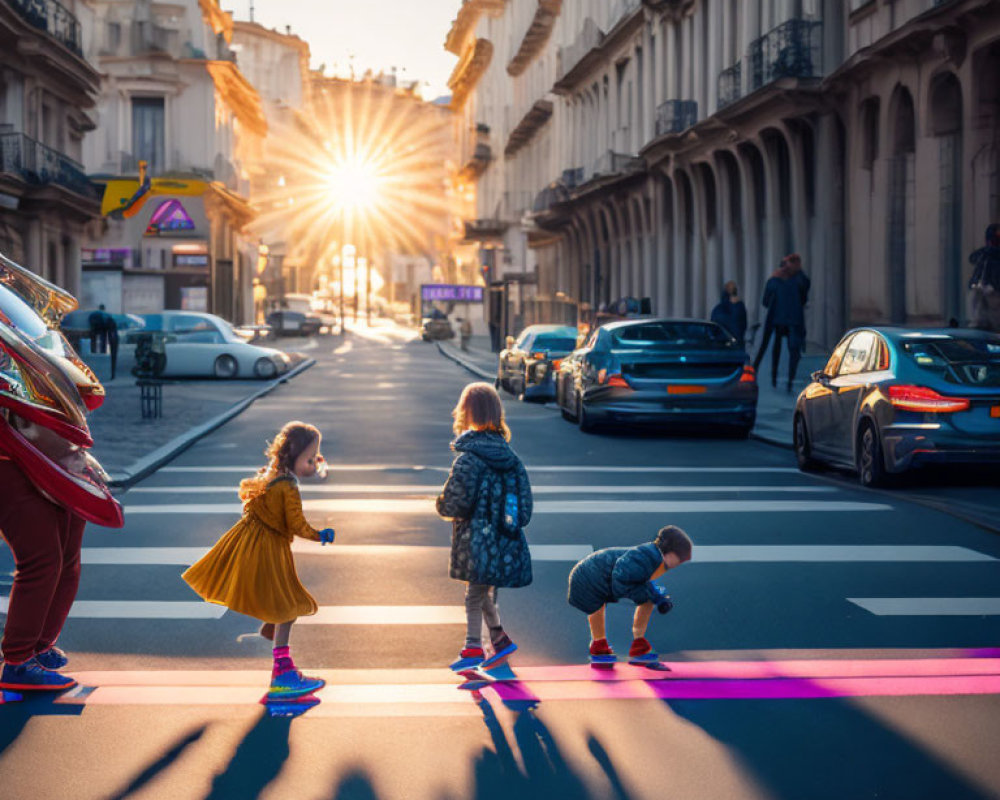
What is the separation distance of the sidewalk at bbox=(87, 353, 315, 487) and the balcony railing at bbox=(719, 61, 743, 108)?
39.9 ft

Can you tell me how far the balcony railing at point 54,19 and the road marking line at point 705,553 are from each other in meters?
28.8

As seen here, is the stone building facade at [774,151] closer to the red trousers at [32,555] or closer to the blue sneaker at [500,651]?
the blue sneaker at [500,651]

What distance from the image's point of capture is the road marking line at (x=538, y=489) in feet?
44.7

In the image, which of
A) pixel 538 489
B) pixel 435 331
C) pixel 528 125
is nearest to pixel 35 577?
pixel 538 489

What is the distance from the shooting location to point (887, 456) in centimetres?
1306

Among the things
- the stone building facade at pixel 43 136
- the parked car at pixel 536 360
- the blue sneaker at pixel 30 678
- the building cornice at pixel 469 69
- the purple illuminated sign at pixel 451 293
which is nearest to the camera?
the blue sneaker at pixel 30 678

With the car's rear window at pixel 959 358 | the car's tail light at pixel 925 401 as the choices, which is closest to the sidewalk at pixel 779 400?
the car's rear window at pixel 959 358

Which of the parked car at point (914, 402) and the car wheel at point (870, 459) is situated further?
the car wheel at point (870, 459)

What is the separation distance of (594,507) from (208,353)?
24622 millimetres

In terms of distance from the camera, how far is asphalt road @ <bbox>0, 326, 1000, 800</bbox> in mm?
5254

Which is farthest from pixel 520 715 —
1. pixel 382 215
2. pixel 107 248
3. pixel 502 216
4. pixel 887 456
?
pixel 382 215

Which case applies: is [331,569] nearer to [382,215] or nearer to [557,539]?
[557,539]

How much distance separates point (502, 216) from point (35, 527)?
8069cm

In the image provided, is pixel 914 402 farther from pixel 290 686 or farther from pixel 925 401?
pixel 290 686
